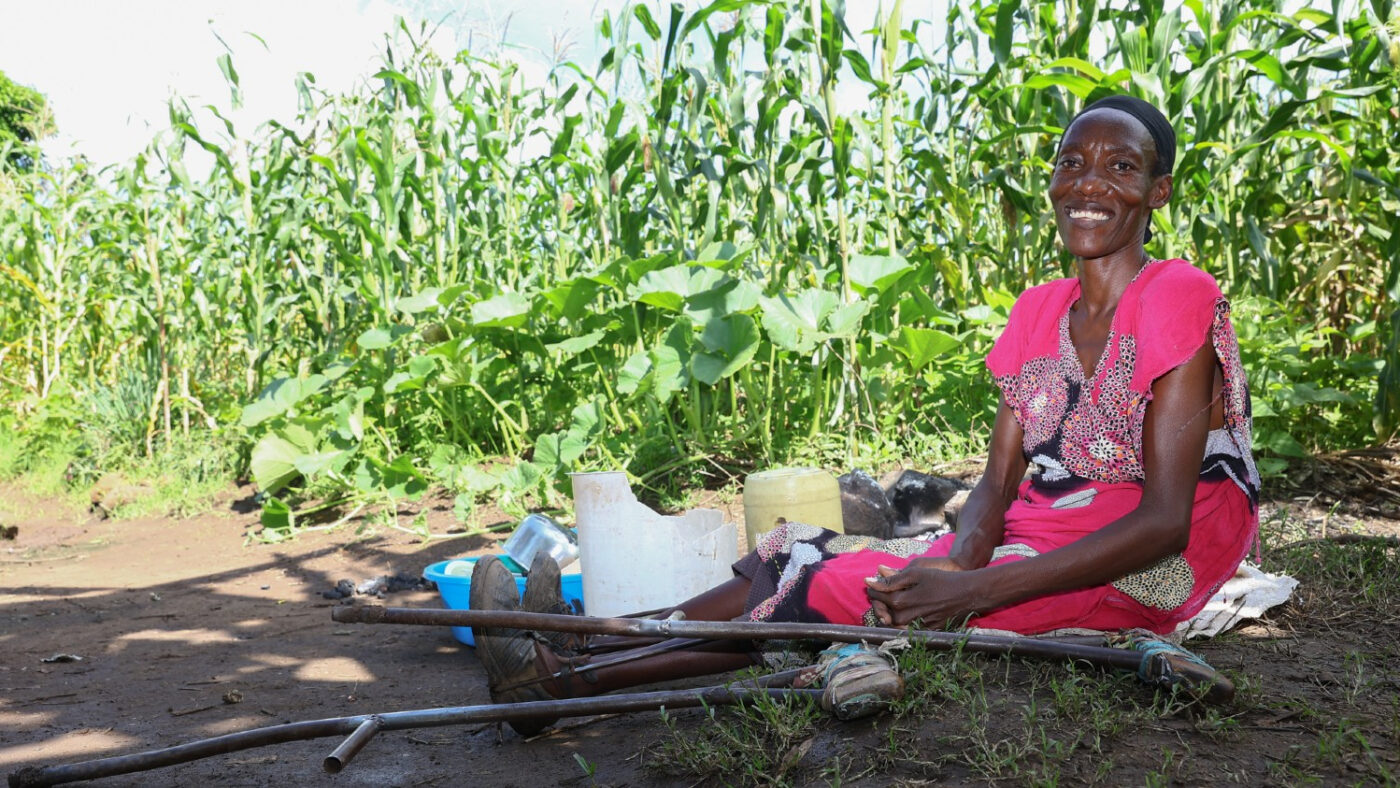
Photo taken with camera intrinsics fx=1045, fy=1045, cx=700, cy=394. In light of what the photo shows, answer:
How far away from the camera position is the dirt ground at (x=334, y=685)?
5.54 feet

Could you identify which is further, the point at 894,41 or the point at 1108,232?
the point at 894,41

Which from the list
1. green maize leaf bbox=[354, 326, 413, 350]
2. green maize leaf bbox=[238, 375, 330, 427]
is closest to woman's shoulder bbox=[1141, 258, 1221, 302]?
green maize leaf bbox=[354, 326, 413, 350]

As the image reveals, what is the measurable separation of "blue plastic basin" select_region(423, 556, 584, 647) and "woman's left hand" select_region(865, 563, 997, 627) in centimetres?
110

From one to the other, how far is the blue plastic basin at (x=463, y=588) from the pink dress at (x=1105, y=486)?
94 cm

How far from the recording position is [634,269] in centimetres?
417

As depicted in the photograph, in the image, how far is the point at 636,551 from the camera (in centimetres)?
270

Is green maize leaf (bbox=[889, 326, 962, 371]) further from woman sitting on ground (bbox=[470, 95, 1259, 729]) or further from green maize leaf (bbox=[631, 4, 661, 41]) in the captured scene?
green maize leaf (bbox=[631, 4, 661, 41])

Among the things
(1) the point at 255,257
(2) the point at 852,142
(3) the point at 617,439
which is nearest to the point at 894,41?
(2) the point at 852,142

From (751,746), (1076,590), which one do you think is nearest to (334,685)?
(751,746)

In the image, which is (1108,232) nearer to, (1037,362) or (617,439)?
(1037,362)

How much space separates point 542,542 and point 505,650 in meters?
1.16

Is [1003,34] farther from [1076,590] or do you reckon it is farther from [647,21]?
[1076,590]

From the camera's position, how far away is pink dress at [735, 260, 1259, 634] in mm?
1987

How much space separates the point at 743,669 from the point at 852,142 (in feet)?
8.85
